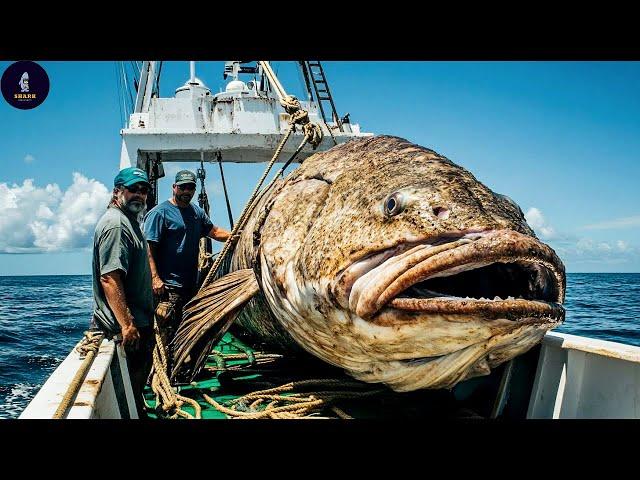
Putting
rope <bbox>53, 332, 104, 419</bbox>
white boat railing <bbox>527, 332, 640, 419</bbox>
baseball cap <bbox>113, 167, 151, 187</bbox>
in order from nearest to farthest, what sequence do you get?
rope <bbox>53, 332, 104, 419</bbox> < white boat railing <bbox>527, 332, 640, 419</bbox> < baseball cap <bbox>113, 167, 151, 187</bbox>

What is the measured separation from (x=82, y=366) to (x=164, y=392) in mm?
834

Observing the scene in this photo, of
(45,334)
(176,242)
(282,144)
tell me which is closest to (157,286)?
(176,242)

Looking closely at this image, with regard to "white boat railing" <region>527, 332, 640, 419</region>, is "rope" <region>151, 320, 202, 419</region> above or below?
below

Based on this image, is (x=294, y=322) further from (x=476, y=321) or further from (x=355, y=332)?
(x=476, y=321)

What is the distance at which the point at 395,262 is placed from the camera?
6.91 feet

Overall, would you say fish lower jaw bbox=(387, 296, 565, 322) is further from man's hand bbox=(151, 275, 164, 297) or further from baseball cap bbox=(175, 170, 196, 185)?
baseball cap bbox=(175, 170, 196, 185)

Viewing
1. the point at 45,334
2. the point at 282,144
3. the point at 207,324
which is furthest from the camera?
the point at 45,334

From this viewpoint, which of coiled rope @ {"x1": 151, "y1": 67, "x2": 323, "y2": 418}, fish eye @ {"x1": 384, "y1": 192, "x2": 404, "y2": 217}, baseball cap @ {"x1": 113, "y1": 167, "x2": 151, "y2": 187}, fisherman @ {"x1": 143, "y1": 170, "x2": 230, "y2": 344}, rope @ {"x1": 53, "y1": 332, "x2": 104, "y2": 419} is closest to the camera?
rope @ {"x1": 53, "y1": 332, "x2": 104, "y2": 419}

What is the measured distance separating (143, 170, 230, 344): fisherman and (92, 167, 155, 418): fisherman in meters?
1.11

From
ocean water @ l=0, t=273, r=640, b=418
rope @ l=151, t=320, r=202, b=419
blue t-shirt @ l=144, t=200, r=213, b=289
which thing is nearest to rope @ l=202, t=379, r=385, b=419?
rope @ l=151, t=320, r=202, b=419

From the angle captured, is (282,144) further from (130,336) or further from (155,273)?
(130,336)

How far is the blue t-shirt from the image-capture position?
4.45m

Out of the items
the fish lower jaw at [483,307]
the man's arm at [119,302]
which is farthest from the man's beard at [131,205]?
the fish lower jaw at [483,307]

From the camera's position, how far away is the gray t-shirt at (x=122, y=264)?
2.89m
